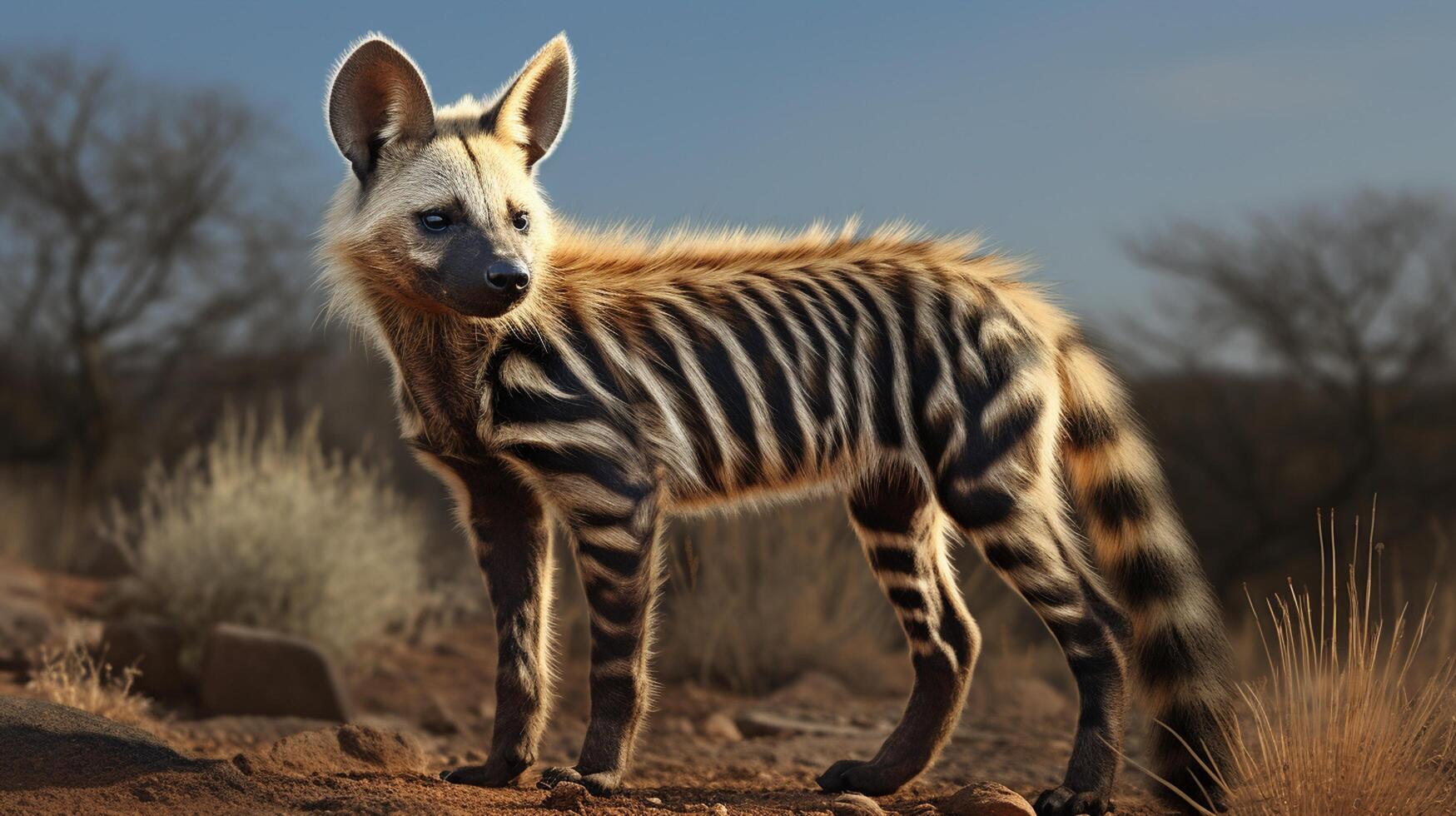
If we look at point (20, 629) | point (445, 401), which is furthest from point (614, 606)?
point (20, 629)

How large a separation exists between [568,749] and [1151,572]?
392 centimetres

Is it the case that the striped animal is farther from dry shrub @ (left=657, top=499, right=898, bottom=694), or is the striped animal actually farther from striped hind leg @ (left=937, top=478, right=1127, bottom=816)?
dry shrub @ (left=657, top=499, right=898, bottom=694)

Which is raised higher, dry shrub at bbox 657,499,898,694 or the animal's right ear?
the animal's right ear

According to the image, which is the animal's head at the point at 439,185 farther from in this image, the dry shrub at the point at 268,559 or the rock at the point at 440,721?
the dry shrub at the point at 268,559

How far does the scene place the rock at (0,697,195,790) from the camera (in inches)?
168

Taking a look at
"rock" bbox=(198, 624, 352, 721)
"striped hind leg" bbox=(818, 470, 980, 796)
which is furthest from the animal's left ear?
"rock" bbox=(198, 624, 352, 721)

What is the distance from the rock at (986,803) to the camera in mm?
4551

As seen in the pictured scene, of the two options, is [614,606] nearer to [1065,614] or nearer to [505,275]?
[505,275]

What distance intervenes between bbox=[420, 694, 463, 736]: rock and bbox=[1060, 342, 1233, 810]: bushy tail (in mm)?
4468

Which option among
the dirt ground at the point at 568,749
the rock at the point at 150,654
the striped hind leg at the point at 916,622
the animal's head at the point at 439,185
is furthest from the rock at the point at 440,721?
the animal's head at the point at 439,185

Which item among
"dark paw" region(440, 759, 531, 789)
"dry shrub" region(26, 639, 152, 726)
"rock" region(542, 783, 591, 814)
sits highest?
"rock" region(542, 783, 591, 814)

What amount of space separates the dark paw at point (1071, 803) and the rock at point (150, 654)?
19.0ft

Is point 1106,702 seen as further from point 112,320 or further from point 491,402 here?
point 112,320

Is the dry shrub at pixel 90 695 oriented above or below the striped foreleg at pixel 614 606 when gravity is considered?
below
